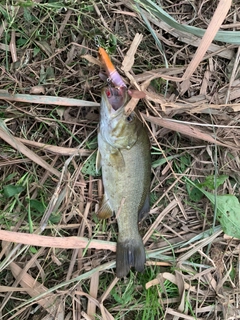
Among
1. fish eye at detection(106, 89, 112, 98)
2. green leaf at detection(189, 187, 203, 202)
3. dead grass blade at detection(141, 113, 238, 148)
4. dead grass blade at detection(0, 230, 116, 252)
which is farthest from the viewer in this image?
green leaf at detection(189, 187, 203, 202)

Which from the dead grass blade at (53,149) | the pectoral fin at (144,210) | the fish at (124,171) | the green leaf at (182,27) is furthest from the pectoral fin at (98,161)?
the green leaf at (182,27)

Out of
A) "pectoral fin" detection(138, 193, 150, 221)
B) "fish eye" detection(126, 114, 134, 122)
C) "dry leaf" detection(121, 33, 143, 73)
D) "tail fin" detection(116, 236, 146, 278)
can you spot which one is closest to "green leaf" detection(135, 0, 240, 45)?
"dry leaf" detection(121, 33, 143, 73)

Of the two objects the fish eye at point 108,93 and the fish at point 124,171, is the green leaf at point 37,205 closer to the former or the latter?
the fish at point 124,171

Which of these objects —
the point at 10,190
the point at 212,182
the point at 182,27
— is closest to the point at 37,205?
the point at 10,190

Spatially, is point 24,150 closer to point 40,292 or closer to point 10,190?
point 10,190

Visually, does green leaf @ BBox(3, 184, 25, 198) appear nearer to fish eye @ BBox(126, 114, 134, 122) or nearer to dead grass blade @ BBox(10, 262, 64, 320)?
dead grass blade @ BBox(10, 262, 64, 320)

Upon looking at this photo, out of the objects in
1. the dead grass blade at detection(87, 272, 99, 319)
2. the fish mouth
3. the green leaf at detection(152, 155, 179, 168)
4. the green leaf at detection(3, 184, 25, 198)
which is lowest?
the dead grass blade at detection(87, 272, 99, 319)

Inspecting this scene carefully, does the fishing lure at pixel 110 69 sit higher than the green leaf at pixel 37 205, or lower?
higher

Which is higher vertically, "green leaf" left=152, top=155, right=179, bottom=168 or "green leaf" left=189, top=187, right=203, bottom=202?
"green leaf" left=152, top=155, right=179, bottom=168
